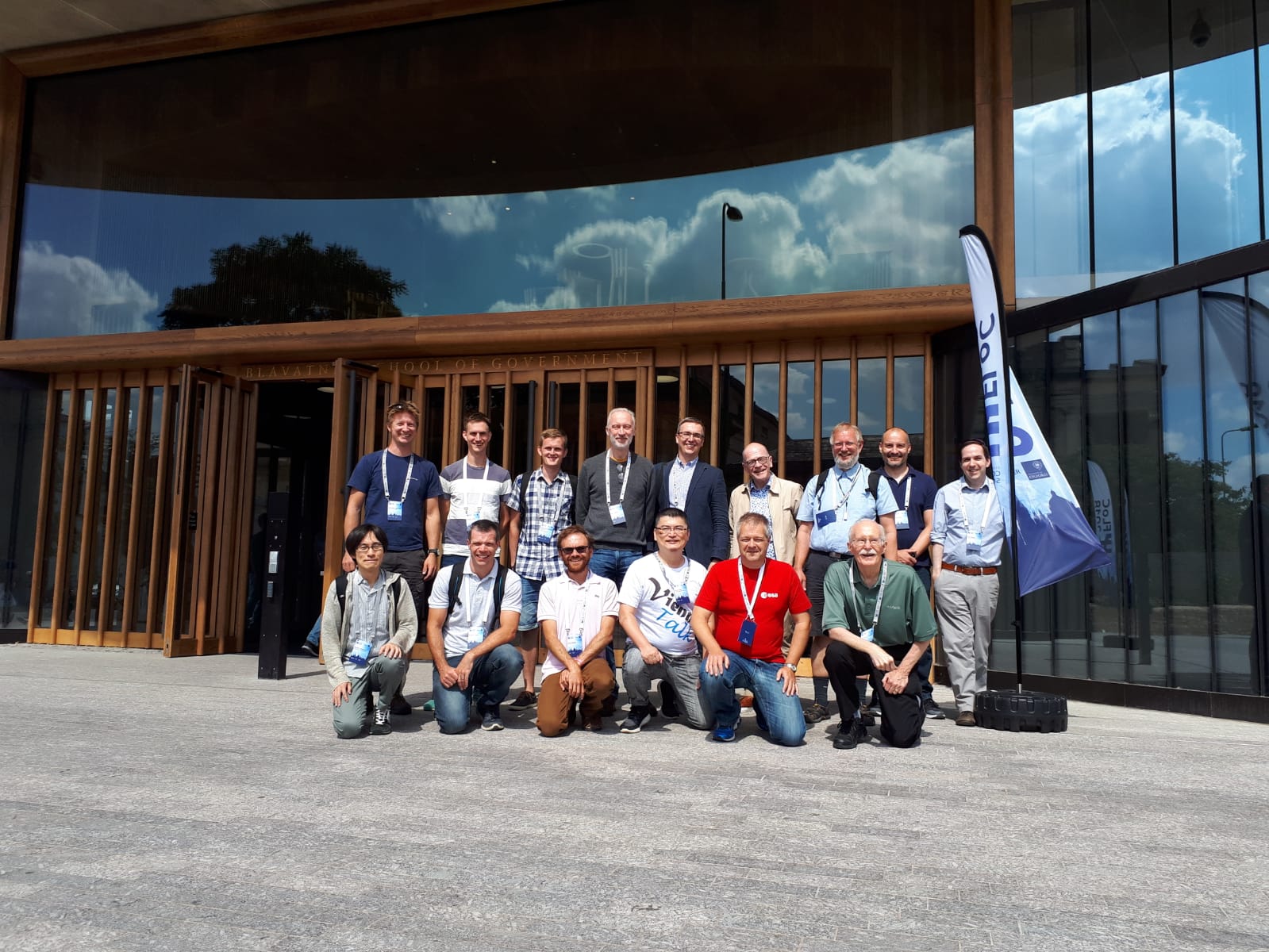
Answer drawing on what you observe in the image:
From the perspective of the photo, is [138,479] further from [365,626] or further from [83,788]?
[83,788]

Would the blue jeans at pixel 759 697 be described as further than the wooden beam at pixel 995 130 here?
No

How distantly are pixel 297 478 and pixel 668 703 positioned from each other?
752 cm

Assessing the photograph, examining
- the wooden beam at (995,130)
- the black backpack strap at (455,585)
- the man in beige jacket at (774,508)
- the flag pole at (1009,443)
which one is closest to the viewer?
the black backpack strap at (455,585)

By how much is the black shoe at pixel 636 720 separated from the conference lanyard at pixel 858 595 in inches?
48.9

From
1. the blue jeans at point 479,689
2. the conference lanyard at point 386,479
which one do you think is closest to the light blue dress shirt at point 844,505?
the blue jeans at point 479,689

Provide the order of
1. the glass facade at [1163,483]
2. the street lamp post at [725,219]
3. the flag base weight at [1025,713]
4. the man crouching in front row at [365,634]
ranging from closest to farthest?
the man crouching in front row at [365,634], the flag base weight at [1025,713], the glass facade at [1163,483], the street lamp post at [725,219]

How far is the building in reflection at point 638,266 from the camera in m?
7.07

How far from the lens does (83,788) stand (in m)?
3.86

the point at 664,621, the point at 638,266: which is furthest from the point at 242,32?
the point at 664,621

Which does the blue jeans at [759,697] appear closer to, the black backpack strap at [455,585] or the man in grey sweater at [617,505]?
the man in grey sweater at [617,505]

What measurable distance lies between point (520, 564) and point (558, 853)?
3.20 metres

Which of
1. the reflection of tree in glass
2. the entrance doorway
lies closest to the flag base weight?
the reflection of tree in glass

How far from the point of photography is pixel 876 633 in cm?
528

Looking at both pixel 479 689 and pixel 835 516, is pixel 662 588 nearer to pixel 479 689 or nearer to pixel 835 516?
pixel 479 689
